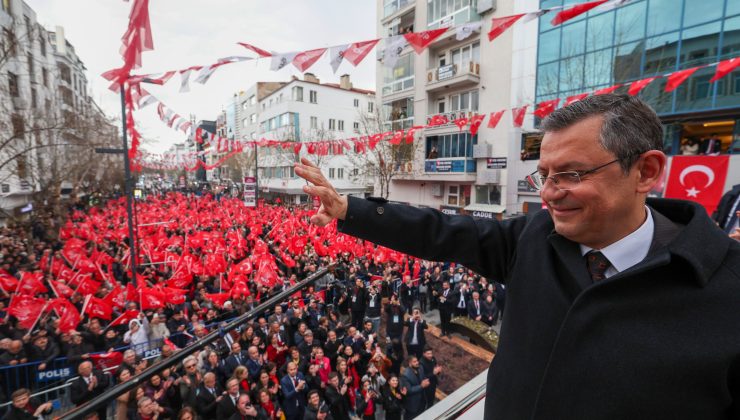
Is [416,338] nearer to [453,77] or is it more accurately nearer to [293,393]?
[293,393]

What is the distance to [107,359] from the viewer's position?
7031mm

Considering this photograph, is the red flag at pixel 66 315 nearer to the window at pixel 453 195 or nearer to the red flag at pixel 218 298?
the red flag at pixel 218 298

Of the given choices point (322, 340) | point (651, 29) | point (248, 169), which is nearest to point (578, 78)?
point (651, 29)

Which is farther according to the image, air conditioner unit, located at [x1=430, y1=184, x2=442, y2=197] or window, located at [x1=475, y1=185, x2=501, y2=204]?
air conditioner unit, located at [x1=430, y1=184, x2=442, y2=197]

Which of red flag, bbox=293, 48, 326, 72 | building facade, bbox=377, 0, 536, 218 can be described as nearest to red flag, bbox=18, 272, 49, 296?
red flag, bbox=293, 48, 326, 72

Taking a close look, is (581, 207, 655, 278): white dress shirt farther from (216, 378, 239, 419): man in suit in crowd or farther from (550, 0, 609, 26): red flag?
(550, 0, 609, 26): red flag

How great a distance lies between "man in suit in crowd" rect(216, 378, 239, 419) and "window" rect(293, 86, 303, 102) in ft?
119

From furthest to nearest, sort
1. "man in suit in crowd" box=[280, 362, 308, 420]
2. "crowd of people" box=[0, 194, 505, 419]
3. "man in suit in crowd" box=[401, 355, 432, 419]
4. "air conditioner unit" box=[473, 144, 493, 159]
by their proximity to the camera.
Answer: "air conditioner unit" box=[473, 144, 493, 159], "man in suit in crowd" box=[401, 355, 432, 419], "man in suit in crowd" box=[280, 362, 308, 420], "crowd of people" box=[0, 194, 505, 419]

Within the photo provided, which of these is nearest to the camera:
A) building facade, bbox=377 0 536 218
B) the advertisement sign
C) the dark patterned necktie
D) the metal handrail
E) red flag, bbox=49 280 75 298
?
the metal handrail

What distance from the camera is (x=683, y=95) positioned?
14906mm

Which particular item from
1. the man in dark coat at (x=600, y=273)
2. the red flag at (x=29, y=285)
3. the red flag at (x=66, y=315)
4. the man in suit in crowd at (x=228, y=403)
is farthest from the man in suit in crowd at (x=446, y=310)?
the red flag at (x=29, y=285)

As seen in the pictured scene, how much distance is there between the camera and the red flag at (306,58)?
7.47 m

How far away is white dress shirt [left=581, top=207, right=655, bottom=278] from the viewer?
130cm

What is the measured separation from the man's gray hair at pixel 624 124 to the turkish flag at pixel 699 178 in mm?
5556
